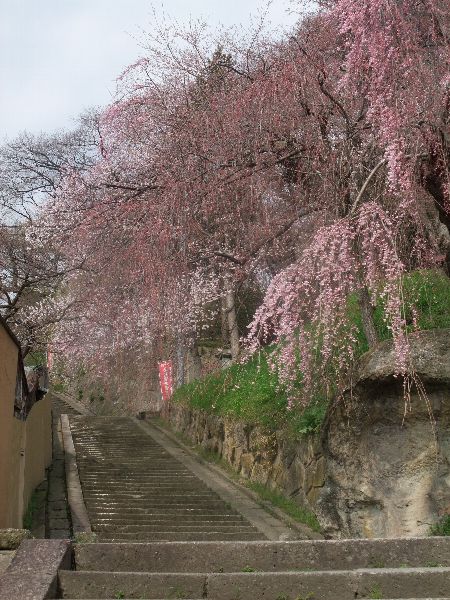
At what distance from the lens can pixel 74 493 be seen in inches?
489

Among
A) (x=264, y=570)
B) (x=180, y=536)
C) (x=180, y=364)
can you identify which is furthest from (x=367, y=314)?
(x=180, y=364)

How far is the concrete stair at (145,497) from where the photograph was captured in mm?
10070

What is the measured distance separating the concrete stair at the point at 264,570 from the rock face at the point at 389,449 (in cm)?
191

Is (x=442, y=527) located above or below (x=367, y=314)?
below

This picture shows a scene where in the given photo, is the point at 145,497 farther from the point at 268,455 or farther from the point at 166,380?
the point at 166,380

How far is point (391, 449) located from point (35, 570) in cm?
439

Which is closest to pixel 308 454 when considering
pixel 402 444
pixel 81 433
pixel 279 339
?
pixel 402 444

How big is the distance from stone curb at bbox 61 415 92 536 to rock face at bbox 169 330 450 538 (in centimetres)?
325

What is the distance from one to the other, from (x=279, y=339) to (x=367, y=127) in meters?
2.53

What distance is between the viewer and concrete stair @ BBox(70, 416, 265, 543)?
396 inches

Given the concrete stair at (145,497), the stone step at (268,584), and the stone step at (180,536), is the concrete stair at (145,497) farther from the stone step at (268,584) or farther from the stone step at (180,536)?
the stone step at (268,584)

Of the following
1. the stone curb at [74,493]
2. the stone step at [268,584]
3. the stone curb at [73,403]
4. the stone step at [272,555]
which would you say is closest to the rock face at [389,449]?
the stone step at [272,555]

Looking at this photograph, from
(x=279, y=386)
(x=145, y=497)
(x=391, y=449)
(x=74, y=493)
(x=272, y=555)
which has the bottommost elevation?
(x=272, y=555)

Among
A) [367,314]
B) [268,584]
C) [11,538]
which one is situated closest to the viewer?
[268,584]
